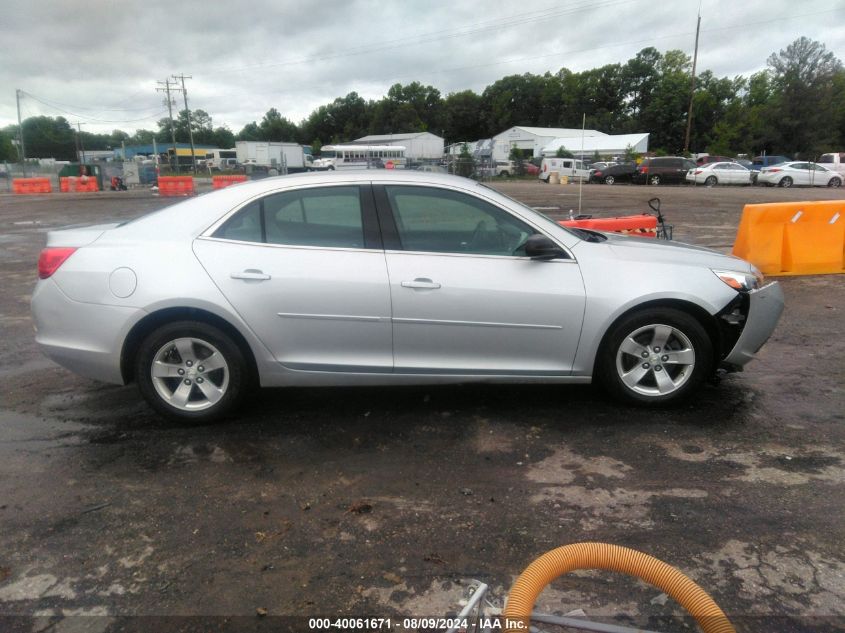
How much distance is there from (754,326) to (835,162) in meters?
41.4

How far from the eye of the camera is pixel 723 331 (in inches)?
161

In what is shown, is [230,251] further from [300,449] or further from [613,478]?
[613,478]

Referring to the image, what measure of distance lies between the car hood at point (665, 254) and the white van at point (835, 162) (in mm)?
37522

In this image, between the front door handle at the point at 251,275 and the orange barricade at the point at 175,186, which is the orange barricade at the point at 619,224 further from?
the orange barricade at the point at 175,186

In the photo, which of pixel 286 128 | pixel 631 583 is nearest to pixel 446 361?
pixel 631 583

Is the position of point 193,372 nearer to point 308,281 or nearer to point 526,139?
point 308,281

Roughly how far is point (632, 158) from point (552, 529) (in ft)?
186

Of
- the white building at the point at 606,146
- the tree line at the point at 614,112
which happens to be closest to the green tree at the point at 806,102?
the tree line at the point at 614,112

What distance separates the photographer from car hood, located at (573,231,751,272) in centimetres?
414

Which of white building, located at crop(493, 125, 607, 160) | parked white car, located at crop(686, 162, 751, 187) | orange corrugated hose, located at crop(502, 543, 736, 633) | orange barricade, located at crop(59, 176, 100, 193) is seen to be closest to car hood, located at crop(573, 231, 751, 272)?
orange corrugated hose, located at crop(502, 543, 736, 633)

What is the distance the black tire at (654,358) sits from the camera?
402 cm

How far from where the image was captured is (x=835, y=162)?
37438 mm

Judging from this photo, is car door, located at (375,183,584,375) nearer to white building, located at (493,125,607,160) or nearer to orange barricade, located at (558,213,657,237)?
orange barricade, located at (558,213,657,237)

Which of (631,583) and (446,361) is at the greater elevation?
(446,361)
